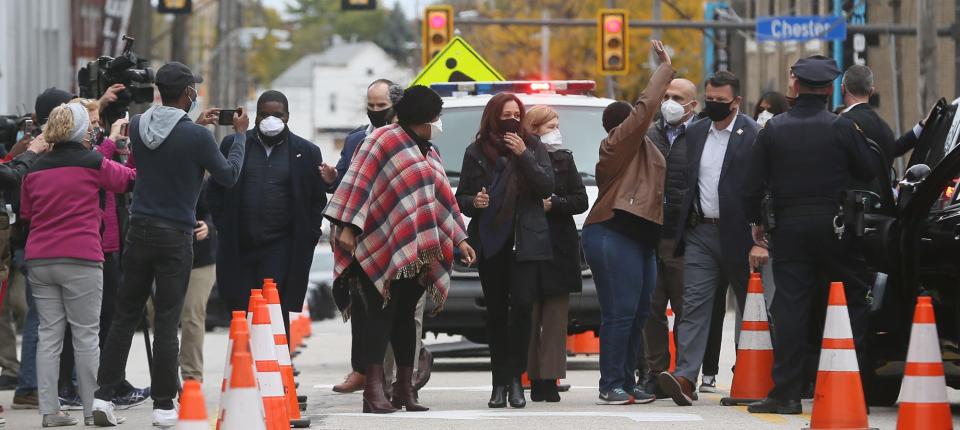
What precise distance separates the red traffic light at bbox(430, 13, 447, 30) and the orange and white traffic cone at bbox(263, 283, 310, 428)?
75.9 feet

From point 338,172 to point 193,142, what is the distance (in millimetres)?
2108

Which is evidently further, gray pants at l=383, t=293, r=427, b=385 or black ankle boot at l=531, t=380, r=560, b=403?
gray pants at l=383, t=293, r=427, b=385

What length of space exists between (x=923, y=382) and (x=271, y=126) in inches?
183

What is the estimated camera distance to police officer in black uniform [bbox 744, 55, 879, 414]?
10.1 m

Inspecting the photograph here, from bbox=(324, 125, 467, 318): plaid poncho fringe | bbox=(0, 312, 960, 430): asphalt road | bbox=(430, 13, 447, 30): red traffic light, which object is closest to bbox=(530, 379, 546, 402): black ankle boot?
bbox=(0, 312, 960, 430): asphalt road

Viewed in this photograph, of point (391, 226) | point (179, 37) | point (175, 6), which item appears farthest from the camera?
point (179, 37)

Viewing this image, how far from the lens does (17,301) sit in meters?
14.2

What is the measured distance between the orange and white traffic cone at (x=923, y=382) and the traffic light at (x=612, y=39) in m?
25.6

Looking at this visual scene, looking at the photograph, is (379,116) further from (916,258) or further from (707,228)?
(916,258)

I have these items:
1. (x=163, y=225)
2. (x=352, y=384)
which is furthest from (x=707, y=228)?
(x=163, y=225)

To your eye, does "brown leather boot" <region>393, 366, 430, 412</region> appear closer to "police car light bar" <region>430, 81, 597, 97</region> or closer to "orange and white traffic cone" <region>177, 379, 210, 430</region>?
"police car light bar" <region>430, 81, 597, 97</region>

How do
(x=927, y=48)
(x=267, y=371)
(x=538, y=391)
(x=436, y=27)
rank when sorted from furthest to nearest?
(x=436, y=27)
(x=927, y=48)
(x=538, y=391)
(x=267, y=371)

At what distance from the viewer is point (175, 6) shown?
98.2 feet

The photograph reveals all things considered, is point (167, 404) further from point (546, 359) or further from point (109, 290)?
point (546, 359)
